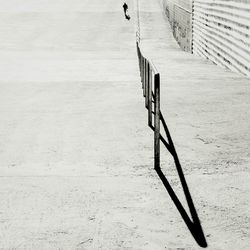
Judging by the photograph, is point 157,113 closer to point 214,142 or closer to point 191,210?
point 191,210

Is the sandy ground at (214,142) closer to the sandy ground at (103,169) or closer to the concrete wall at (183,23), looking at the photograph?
the sandy ground at (103,169)

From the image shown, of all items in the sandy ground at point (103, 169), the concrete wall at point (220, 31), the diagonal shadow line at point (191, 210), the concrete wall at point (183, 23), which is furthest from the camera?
the concrete wall at point (183, 23)

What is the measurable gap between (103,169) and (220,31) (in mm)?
9689

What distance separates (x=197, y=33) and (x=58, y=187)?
14.7m

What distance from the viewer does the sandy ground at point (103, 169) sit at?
408 cm

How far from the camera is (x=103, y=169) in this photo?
18.4 ft

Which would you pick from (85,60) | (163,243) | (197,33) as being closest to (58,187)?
(163,243)

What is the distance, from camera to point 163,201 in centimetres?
470

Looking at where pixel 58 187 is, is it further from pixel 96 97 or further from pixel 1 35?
pixel 1 35

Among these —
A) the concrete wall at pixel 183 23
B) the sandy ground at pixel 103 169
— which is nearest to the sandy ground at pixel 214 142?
the sandy ground at pixel 103 169

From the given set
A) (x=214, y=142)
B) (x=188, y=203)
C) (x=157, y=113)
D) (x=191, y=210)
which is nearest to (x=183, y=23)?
(x=214, y=142)

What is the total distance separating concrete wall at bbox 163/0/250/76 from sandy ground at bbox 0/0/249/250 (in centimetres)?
122

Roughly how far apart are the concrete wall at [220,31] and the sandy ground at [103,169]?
3.99 feet

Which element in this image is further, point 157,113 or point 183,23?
point 183,23
